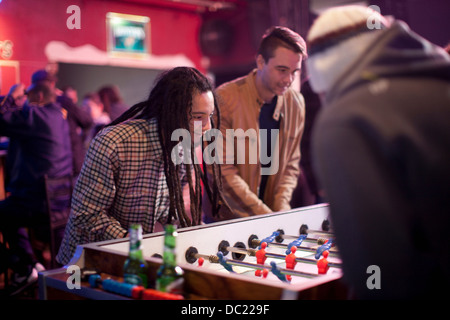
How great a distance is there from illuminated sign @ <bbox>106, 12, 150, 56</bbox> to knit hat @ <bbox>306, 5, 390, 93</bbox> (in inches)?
288

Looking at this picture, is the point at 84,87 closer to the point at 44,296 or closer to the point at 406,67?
the point at 44,296

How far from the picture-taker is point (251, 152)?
293cm

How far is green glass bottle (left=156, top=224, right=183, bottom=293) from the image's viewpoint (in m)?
1.36

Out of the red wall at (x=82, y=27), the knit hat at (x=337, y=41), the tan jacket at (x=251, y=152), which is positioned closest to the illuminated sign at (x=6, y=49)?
the red wall at (x=82, y=27)

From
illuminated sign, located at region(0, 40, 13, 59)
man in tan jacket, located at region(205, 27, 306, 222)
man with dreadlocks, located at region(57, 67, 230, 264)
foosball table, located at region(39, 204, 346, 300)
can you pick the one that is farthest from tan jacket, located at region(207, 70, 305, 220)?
illuminated sign, located at region(0, 40, 13, 59)

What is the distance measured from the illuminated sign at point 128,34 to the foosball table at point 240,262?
6.31 meters

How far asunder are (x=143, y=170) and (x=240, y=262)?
662 millimetres

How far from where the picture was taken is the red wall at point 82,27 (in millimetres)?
6977

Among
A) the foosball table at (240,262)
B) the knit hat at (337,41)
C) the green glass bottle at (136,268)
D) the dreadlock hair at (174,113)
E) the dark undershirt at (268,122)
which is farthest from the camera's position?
the dark undershirt at (268,122)

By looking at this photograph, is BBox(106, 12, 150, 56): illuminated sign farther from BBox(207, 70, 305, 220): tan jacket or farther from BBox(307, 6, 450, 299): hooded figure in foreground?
BBox(307, 6, 450, 299): hooded figure in foreground

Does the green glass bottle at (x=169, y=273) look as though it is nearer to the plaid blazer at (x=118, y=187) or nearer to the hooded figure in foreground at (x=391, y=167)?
the hooded figure in foreground at (x=391, y=167)
